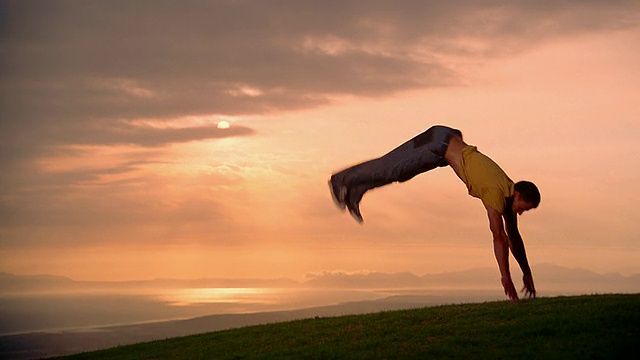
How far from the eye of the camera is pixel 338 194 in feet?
55.3

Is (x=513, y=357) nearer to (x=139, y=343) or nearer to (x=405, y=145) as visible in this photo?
(x=405, y=145)

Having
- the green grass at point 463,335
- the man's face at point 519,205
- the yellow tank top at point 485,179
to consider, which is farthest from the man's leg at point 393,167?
the green grass at point 463,335

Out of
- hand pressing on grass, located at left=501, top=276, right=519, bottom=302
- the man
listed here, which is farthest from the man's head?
hand pressing on grass, located at left=501, top=276, right=519, bottom=302

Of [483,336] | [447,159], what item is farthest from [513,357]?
[447,159]

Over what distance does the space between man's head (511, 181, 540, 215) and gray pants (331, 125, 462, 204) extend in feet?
5.94

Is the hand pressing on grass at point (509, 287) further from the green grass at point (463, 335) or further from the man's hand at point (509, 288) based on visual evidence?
the green grass at point (463, 335)

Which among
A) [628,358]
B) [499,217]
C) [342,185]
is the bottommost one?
[628,358]

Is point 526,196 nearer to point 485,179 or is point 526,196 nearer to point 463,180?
point 485,179

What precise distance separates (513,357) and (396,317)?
5061 mm

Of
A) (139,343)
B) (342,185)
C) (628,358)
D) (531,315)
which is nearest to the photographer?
(628,358)

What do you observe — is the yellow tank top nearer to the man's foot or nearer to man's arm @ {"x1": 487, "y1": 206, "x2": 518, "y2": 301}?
man's arm @ {"x1": 487, "y1": 206, "x2": 518, "y2": 301}

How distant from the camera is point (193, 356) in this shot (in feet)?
56.1

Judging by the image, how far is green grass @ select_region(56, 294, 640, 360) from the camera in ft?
→ 40.6

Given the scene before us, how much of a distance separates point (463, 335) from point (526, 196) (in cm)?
286
